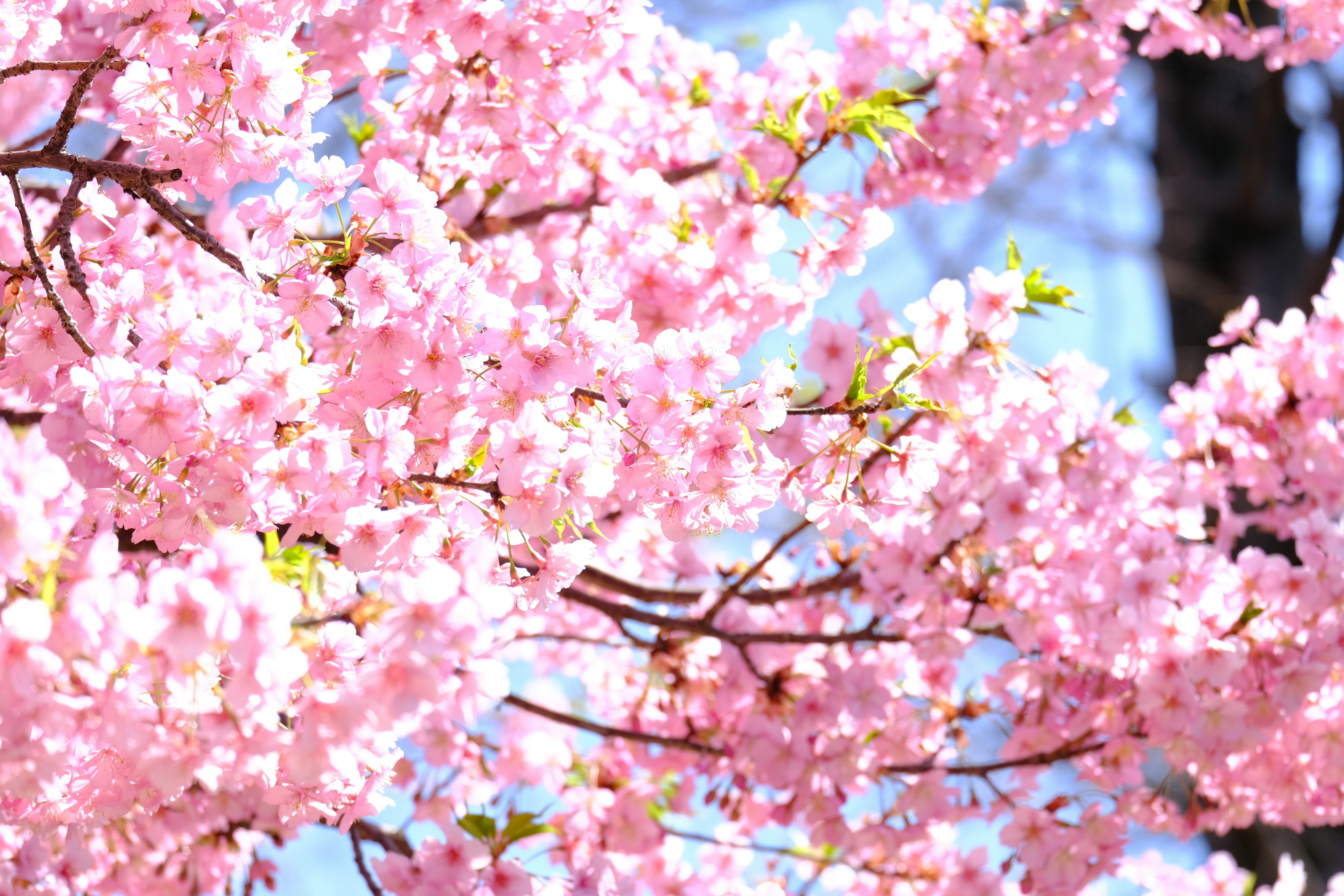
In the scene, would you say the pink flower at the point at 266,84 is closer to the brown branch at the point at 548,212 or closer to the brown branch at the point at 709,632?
the brown branch at the point at 548,212

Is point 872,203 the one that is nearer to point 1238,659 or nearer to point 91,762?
point 1238,659

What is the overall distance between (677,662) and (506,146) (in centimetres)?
164

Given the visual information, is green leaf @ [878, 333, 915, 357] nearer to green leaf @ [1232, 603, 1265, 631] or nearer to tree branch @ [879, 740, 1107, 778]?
green leaf @ [1232, 603, 1265, 631]

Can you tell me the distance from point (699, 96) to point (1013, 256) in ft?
4.12

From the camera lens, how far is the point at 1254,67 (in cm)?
753

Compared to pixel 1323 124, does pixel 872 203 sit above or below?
below

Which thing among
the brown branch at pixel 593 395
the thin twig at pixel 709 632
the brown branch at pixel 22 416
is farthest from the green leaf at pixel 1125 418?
the brown branch at pixel 22 416

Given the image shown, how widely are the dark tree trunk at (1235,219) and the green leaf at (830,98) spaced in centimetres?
384

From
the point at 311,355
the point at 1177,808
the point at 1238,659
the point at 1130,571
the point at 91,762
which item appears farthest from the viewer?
the point at 1177,808

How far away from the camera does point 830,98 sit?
2.59 m

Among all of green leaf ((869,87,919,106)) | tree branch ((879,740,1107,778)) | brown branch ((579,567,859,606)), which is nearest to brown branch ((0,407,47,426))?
brown branch ((579,567,859,606))

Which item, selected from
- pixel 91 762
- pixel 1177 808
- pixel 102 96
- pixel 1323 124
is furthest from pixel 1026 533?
pixel 1323 124

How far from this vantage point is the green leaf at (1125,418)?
290cm

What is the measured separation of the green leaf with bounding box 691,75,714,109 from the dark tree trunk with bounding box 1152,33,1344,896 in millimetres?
3840
